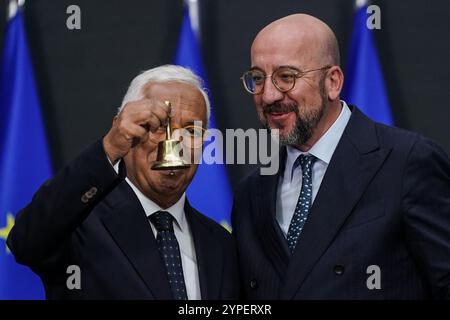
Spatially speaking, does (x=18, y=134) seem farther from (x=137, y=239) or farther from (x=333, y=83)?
(x=333, y=83)

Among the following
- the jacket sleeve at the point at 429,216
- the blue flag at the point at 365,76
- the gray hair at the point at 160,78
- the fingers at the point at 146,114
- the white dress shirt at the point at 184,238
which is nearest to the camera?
the fingers at the point at 146,114

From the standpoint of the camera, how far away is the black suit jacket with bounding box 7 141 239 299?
7.25ft

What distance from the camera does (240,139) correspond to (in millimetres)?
3568

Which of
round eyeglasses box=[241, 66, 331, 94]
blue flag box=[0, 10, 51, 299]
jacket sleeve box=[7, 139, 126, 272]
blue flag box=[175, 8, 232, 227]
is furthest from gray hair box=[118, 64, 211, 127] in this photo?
blue flag box=[0, 10, 51, 299]

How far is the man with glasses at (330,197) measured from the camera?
97.3 inches

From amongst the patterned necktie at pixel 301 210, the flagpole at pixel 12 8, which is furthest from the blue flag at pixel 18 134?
the patterned necktie at pixel 301 210

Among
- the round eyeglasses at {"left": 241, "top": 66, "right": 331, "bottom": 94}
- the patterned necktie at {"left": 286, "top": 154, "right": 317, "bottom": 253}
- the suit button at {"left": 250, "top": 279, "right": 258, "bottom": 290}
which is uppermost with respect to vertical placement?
the round eyeglasses at {"left": 241, "top": 66, "right": 331, "bottom": 94}

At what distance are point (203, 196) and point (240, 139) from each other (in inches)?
12.4

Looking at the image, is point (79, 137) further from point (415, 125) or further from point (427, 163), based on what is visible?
point (427, 163)

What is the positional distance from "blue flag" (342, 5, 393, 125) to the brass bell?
1446mm

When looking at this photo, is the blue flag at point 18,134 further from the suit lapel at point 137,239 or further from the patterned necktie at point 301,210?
the patterned necktie at point 301,210

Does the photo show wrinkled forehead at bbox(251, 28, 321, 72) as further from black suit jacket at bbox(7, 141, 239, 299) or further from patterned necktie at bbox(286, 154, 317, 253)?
black suit jacket at bbox(7, 141, 239, 299)

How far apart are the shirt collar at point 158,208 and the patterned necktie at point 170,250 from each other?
15 mm

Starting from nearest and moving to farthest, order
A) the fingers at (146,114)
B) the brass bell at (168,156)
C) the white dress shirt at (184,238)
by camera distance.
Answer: the fingers at (146,114) < the brass bell at (168,156) < the white dress shirt at (184,238)
